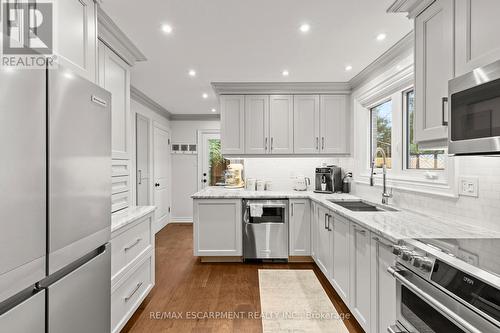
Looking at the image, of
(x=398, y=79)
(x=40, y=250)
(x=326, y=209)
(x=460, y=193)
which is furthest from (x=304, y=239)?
(x=40, y=250)

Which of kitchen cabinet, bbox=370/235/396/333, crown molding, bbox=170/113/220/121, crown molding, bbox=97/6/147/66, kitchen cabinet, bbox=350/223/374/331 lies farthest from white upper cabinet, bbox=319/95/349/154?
crown molding, bbox=170/113/220/121

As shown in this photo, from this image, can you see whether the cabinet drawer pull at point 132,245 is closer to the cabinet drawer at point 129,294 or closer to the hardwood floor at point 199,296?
the cabinet drawer at point 129,294

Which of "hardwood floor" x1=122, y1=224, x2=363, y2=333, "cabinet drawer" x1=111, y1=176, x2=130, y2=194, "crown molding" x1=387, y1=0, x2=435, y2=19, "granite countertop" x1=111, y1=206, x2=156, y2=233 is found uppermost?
"crown molding" x1=387, y1=0, x2=435, y2=19

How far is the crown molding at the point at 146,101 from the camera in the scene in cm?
398

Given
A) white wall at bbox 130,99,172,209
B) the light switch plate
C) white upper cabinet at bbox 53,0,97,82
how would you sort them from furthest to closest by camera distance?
white wall at bbox 130,99,172,209 → the light switch plate → white upper cabinet at bbox 53,0,97,82

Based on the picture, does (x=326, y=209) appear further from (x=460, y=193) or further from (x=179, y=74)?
(x=179, y=74)

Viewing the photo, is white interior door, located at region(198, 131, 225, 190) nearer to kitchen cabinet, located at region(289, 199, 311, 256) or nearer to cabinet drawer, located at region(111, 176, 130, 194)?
kitchen cabinet, located at region(289, 199, 311, 256)

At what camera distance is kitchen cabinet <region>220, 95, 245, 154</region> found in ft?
12.4

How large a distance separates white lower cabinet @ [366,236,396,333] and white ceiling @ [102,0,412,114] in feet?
5.60

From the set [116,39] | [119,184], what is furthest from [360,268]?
[116,39]

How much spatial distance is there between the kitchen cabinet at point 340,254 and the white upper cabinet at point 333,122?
1.50 meters

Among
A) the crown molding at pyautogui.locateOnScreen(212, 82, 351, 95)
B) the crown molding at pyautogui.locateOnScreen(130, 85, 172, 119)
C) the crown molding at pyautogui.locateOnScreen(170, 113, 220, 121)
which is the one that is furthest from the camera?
the crown molding at pyautogui.locateOnScreen(170, 113, 220, 121)

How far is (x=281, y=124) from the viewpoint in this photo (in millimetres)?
3809

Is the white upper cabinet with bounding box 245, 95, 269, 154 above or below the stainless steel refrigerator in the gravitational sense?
above
